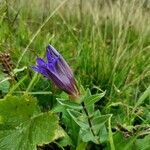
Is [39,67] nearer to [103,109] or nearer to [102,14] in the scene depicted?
[103,109]

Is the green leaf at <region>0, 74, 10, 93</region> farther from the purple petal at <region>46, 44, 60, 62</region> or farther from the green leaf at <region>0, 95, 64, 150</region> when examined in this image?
the purple petal at <region>46, 44, 60, 62</region>

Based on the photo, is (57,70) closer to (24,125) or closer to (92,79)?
(24,125)

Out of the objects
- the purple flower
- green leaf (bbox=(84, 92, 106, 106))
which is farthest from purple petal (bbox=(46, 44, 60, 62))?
green leaf (bbox=(84, 92, 106, 106))

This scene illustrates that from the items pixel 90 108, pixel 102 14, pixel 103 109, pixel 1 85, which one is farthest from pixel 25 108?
pixel 102 14

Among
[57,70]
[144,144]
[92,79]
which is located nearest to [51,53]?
[57,70]

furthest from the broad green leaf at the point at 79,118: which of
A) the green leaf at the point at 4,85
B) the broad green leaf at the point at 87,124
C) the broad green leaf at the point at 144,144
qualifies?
the green leaf at the point at 4,85
